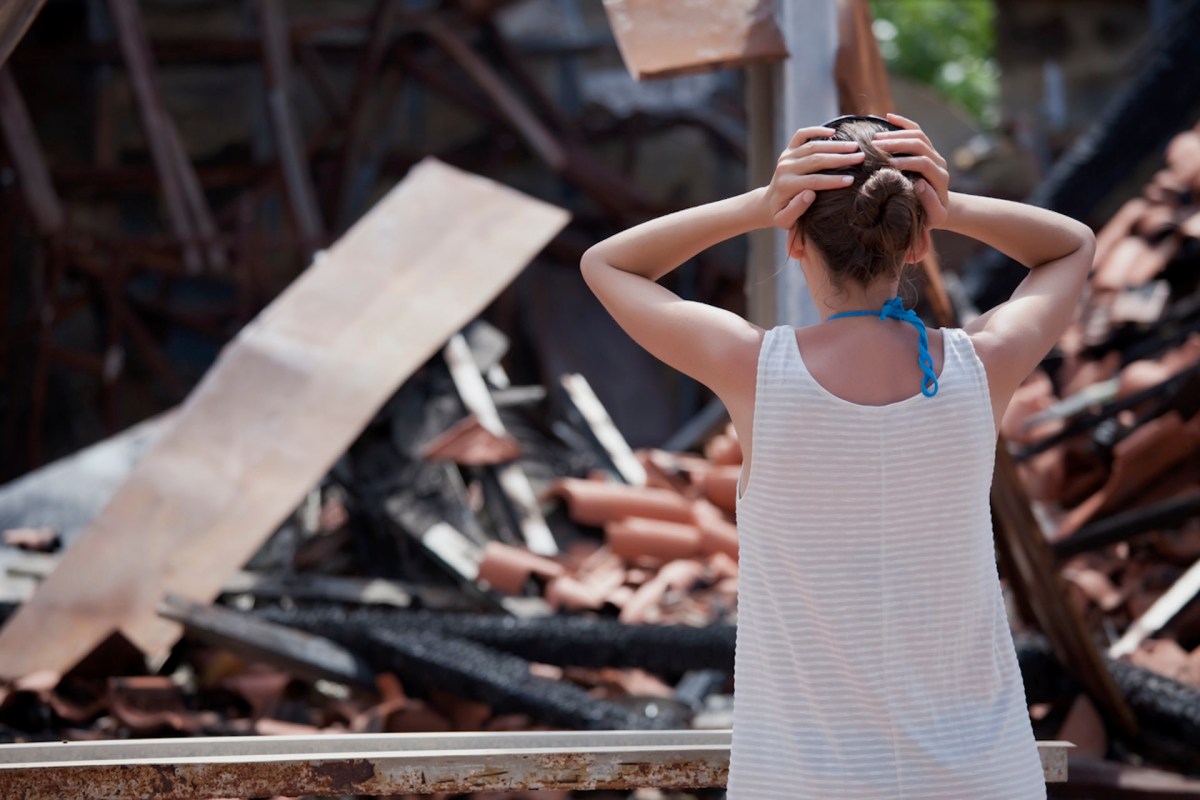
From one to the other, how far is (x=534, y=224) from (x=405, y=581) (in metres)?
1.83

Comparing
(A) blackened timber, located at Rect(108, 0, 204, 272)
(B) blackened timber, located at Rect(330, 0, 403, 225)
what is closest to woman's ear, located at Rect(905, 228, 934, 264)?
(A) blackened timber, located at Rect(108, 0, 204, 272)

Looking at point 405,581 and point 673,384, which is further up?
point 405,581

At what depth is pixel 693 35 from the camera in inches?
109

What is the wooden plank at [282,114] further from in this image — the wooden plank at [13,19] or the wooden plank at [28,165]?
the wooden plank at [13,19]

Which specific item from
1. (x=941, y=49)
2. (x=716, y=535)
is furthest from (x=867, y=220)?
(x=941, y=49)

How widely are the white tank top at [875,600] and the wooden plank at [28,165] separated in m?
8.50

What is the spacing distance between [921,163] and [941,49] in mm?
42279

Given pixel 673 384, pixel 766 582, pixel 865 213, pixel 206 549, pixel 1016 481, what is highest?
pixel 865 213

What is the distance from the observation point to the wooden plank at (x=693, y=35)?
2.75m

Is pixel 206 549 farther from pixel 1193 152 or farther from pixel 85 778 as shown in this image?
pixel 1193 152

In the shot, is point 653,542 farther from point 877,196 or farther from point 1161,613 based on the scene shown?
point 877,196

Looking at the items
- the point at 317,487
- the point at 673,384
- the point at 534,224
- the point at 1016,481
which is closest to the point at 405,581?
the point at 317,487

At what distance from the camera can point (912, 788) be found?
63.0 inches

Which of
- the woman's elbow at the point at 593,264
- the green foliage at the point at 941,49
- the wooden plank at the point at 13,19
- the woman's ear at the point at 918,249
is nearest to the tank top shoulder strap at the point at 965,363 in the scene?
the woman's ear at the point at 918,249
